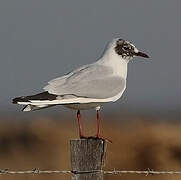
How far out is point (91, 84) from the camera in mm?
10703

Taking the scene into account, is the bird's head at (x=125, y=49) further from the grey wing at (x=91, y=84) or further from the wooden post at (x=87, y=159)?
the wooden post at (x=87, y=159)

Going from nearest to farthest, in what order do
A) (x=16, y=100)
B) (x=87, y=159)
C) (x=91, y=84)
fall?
(x=87, y=159), (x=16, y=100), (x=91, y=84)

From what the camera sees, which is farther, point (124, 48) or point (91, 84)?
point (124, 48)

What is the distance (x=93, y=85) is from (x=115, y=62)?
20.3 inches

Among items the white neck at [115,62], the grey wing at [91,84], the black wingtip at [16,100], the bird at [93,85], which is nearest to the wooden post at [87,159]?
the bird at [93,85]

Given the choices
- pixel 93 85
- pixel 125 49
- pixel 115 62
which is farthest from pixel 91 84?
pixel 125 49

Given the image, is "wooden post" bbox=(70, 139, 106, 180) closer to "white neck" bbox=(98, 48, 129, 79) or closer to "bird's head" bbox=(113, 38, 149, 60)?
"white neck" bbox=(98, 48, 129, 79)

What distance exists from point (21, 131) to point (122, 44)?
16335 mm

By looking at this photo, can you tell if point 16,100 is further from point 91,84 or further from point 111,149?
point 111,149

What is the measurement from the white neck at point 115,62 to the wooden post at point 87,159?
1.63 metres

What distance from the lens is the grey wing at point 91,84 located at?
10.5m

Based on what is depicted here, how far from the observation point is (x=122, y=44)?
11.2m

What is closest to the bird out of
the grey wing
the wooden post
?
the grey wing

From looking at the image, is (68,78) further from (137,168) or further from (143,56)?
(137,168)
